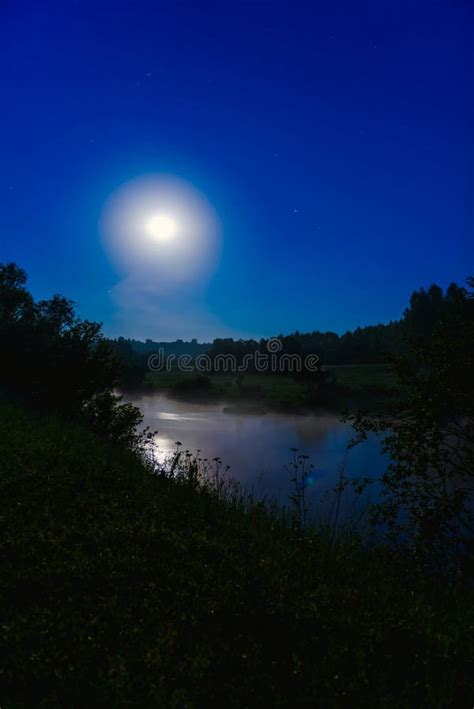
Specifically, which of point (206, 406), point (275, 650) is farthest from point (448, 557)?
point (206, 406)

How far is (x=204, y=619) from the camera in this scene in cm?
450

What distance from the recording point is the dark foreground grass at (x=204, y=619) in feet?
11.8

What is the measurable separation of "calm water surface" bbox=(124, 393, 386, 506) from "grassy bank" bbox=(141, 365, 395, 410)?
6.02m

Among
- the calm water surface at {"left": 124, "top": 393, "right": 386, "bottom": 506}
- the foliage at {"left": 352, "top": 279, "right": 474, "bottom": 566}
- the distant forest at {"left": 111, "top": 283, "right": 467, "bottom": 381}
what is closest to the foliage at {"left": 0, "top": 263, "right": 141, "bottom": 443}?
the calm water surface at {"left": 124, "top": 393, "right": 386, "bottom": 506}

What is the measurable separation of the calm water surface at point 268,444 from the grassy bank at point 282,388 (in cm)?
602

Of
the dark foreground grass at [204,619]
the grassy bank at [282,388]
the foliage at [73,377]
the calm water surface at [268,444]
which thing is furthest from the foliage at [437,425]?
the grassy bank at [282,388]

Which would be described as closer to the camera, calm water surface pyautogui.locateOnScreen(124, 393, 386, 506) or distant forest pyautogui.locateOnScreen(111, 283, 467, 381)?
calm water surface pyautogui.locateOnScreen(124, 393, 386, 506)

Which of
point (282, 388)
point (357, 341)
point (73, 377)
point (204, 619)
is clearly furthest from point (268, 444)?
point (357, 341)

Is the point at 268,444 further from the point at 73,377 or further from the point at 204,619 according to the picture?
the point at 204,619

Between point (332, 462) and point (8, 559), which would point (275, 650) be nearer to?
point (8, 559)

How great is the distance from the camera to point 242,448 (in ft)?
153

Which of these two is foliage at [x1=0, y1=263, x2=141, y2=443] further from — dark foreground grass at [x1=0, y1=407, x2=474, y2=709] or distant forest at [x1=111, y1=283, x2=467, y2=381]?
distant forest at [x1=111, y1=283, x2=467, y2=381]

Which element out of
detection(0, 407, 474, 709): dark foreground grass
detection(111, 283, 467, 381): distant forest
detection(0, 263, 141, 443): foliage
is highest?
detection(111, 283, 467, 381): distant forest

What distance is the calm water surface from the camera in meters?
32.8
